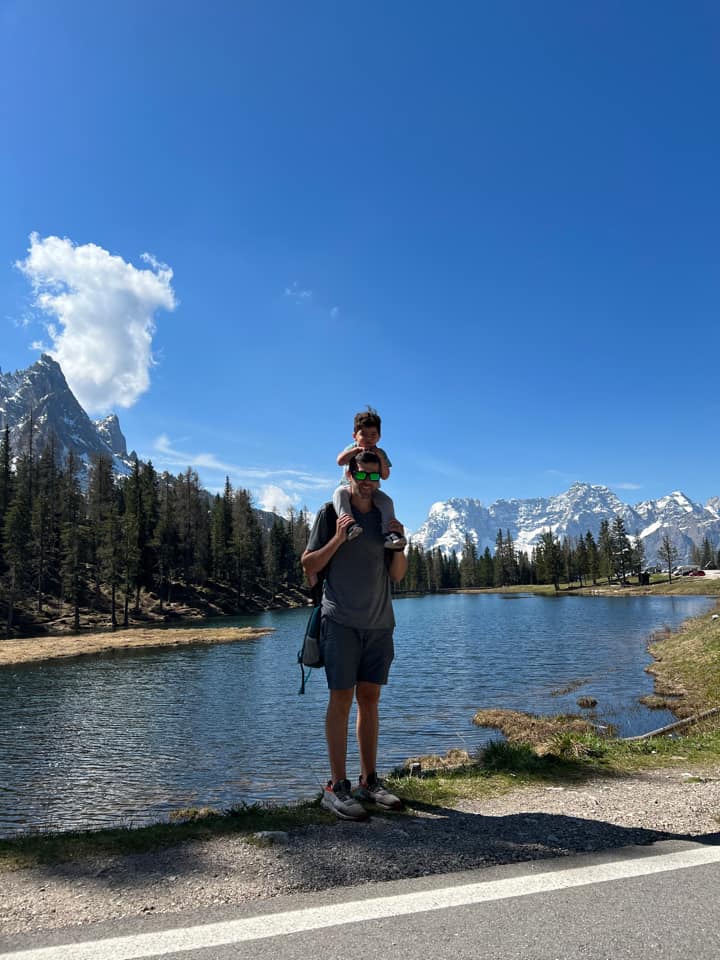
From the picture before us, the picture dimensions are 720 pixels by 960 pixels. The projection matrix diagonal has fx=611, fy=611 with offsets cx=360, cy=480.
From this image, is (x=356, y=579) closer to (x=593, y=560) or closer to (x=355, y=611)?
(x=355, y=611)

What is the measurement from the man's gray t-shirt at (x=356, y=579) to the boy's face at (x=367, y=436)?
2.53ft

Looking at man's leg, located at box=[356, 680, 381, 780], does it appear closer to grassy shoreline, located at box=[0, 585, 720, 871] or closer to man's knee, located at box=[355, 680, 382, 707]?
man's knee, located at box=[355, 680, 382, 707]

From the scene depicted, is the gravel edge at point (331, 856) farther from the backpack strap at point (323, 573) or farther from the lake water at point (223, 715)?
the lake water at point (223, 715)

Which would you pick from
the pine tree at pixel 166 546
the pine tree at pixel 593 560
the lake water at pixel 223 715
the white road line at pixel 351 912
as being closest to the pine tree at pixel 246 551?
the pine tree at pixel 166 546

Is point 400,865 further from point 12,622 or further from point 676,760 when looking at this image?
point 12,622

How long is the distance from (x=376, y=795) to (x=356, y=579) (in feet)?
6.88

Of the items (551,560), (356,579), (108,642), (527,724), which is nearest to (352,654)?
(356,579)

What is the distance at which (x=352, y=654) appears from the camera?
19.1ft

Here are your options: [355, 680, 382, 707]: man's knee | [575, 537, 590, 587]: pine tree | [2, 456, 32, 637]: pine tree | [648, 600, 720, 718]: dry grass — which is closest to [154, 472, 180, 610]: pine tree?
[2, 456, 32, 637]: pine tree

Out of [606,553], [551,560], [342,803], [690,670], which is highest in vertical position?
[606,553]

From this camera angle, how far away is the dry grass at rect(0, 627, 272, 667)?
4332 cm

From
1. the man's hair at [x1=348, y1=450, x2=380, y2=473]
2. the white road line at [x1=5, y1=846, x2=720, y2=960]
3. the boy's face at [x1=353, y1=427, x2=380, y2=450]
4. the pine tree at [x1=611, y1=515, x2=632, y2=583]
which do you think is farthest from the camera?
the pine tree at [x1=611, y1=515, x2=632, y2=583]

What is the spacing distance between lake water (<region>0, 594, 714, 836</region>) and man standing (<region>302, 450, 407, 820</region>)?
6999 mm

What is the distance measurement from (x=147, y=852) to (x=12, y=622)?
229 feet
